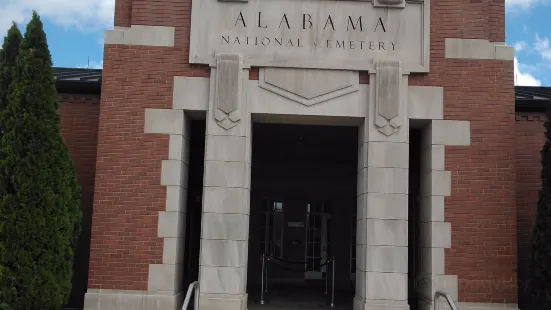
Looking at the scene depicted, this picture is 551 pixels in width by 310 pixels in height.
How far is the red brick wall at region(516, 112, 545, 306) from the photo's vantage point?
10977 mm

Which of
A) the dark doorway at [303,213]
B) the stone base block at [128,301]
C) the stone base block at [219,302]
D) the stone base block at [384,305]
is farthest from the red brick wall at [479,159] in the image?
the dark doorway at [303,213]

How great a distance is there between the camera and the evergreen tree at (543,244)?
30.5ft

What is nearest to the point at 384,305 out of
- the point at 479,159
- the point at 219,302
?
the point at 219,302

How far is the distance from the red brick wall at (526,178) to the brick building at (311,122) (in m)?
0.45

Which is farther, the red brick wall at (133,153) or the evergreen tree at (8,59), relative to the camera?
the red brick wall at (133,153)

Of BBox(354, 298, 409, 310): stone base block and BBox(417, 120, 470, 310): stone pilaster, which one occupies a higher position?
BBox(417, 120, 470, 310): stone pilaster

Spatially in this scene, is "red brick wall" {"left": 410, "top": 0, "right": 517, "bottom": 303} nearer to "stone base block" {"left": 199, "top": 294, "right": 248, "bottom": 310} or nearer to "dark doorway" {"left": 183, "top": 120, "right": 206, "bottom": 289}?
"stone base block" {"left": 199, "top": 294, "right": 248, "bottom": 310}

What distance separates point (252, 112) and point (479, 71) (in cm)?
410

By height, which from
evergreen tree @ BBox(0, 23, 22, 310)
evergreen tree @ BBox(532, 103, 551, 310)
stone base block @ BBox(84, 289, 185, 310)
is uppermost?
evergreen tree @ BBox(0, 23, 22, 310)

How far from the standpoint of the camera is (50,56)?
997 cm

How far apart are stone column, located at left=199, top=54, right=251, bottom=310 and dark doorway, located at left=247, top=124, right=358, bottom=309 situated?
6166 mm

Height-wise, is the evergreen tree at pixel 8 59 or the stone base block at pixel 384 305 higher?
the evergreen tree at pixel 8 59

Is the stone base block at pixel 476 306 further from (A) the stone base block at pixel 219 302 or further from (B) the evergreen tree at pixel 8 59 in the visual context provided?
(B) the evergreen tree at pixel 8 59

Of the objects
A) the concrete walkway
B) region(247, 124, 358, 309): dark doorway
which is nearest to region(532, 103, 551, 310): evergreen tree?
the concrete walkway
